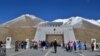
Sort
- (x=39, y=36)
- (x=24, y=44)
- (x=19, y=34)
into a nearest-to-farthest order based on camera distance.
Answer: (x=24, y=44), (x=39, y=36), (x=19, y=34)

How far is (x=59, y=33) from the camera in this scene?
9912cm

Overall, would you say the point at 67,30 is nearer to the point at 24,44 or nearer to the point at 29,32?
the point at 29,32

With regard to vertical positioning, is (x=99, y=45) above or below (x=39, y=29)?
below

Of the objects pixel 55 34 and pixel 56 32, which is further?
pixel 56 32

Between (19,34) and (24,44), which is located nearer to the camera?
(24,44)

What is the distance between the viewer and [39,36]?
313 ft

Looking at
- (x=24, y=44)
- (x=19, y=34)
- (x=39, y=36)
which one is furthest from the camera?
(x=19, y=34)

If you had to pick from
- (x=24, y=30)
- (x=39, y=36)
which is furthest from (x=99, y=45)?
(x=24, y=30)

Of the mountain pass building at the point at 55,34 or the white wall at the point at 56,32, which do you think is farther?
the mountain pass building at the point at 55,34

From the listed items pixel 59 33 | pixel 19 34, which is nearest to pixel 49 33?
pixel 59 33

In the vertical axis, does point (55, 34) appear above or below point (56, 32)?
below

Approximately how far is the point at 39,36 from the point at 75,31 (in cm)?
1652

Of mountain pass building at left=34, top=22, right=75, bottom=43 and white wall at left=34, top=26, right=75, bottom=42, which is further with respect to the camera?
mountain pass building at left=34, top=22, right=75, bottom=43

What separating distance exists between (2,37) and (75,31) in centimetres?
2612
